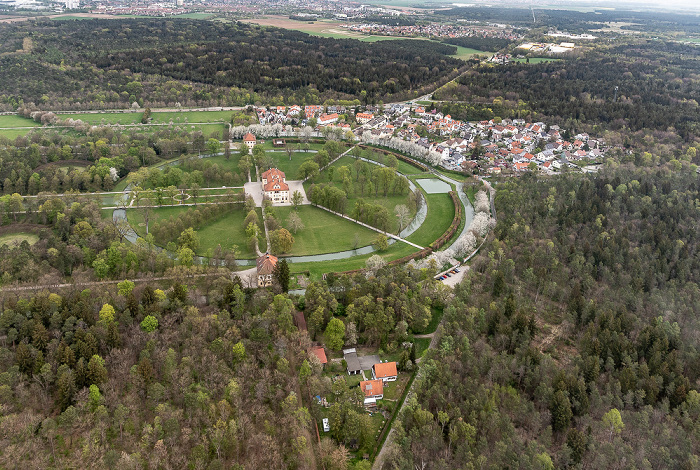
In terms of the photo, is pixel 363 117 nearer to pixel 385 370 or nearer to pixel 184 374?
pixel 385 370

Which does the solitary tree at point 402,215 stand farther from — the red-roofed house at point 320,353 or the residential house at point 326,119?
the residential house at point 326,119

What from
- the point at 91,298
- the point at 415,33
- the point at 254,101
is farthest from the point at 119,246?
the point at 415,33

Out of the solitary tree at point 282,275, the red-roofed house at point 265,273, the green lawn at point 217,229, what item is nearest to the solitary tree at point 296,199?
the green lawn at point 217,229

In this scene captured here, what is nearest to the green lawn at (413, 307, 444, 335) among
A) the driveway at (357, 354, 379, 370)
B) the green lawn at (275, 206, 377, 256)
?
the driveway at (357, 354, 379, 370)

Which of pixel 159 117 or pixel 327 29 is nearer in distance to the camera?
pixel 159 117

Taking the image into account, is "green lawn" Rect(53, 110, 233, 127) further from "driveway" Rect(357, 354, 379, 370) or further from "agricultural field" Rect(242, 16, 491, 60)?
"agricultural field" Rect(242, 16, 491, 60)

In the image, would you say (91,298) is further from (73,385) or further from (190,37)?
(190,37)

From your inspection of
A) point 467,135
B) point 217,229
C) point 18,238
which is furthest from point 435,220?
point 18,238
